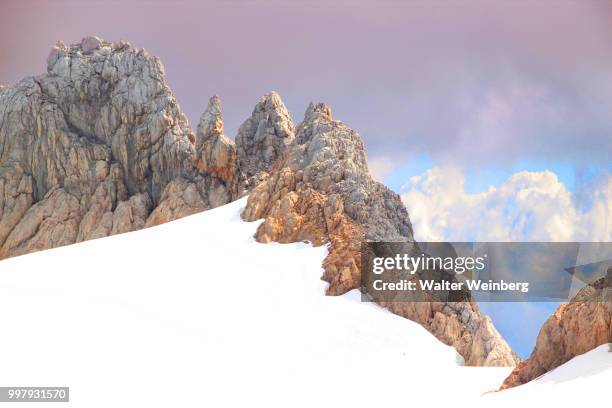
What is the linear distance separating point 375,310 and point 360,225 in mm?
5706

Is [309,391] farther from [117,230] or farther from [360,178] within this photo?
[117,230]

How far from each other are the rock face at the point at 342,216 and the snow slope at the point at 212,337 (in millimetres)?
956

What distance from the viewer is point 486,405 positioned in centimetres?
1150

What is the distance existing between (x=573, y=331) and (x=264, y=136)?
1959 inches

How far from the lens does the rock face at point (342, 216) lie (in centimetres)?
2261

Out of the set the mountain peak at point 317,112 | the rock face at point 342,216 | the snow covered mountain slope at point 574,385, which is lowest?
the snow covered mountain slope at point 574,385

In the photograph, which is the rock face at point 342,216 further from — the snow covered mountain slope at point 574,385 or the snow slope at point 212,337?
the snow covered mountain slope at point 574,385

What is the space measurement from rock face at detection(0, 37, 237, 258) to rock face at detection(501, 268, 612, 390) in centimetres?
4627

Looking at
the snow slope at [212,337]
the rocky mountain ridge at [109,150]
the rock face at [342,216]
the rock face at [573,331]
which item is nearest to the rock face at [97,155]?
the rocky mountain ridge at [109,150]

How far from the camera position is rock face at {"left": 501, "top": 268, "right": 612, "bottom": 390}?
40.4 ft

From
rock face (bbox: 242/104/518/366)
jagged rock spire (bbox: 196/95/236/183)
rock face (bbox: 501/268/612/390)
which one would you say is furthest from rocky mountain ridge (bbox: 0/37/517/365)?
rock face (bbox: 501/268/612/390)

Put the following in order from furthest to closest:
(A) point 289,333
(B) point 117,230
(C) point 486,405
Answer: (B) point 117,230
(A) point 289,333
(C) point 486,405

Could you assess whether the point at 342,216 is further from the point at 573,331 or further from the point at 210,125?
the point at 210,125

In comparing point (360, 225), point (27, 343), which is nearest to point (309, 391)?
point (27, 343)
